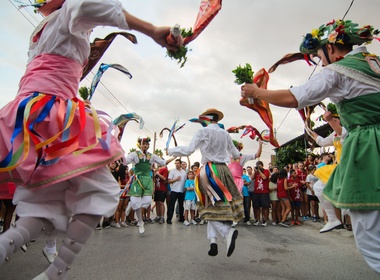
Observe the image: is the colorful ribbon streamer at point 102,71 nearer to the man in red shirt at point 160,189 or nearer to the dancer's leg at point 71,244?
the dancer's leg at point 71,244

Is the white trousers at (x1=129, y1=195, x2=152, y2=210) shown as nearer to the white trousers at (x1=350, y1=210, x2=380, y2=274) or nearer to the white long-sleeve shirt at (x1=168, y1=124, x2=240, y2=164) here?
the white long-sleeve shirt at (x1=168, y1=124, x2=240, y2=164)

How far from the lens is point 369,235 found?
5.27ft

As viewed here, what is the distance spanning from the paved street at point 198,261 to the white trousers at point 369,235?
4.70 ft

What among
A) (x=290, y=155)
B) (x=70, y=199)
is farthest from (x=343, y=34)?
(x=290, y=155)

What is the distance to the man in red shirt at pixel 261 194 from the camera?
808 cm

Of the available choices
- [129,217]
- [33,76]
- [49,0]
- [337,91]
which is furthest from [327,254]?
[129,217]

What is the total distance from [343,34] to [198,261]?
2996mm

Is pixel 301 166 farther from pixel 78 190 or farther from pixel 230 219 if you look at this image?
pixel 78 190

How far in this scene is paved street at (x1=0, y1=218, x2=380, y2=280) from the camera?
2.88 meters

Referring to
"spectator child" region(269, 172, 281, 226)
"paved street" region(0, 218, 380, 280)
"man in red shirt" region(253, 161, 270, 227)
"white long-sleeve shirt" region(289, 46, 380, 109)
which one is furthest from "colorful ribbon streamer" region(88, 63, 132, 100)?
"spectator child" region(269, 172, 281, 226)

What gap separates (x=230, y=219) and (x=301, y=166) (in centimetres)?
600

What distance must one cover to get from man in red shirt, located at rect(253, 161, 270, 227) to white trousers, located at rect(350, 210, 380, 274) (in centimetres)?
655

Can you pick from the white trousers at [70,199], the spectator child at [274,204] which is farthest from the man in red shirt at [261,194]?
the white trousers at [70,199]

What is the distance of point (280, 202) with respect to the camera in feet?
27.6
